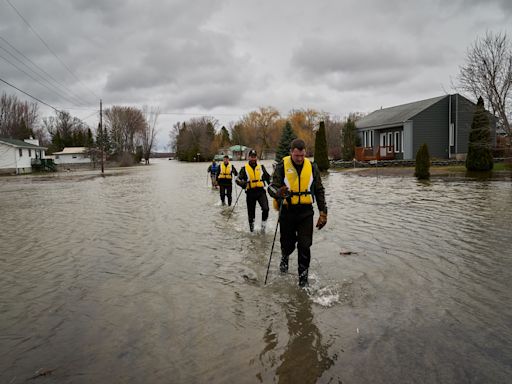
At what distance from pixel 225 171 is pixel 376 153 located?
2969 centimetres

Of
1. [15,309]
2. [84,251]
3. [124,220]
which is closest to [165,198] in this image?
[124,220]

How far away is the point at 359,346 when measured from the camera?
3.95m

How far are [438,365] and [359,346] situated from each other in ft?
2.40

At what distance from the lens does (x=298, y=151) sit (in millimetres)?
5438

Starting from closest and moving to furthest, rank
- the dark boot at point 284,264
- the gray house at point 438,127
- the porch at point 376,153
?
1. the dark boot at point 284,264
2. the gray house at point 438,127
3. the porch at point 376,153

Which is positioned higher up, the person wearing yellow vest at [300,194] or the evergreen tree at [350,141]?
the evergreen tree at [350,141]

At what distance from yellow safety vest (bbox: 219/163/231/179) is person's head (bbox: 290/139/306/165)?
788 cm

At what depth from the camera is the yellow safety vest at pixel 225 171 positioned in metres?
13.3

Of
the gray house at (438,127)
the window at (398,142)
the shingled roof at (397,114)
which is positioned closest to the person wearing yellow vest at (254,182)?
the gray house at (438,127)

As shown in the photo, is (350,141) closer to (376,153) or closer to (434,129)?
(376,153)

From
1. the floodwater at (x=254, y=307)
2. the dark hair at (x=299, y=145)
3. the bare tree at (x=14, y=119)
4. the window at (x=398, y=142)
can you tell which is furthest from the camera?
the bare tree at (x=14, y=119)

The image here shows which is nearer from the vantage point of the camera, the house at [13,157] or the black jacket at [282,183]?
the black jacket at [282,183]

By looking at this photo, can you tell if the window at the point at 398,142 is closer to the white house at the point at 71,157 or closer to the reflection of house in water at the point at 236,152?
the reflection of house in water at the point at 236,152

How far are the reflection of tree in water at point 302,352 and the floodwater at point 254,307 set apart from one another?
0.02 metres
